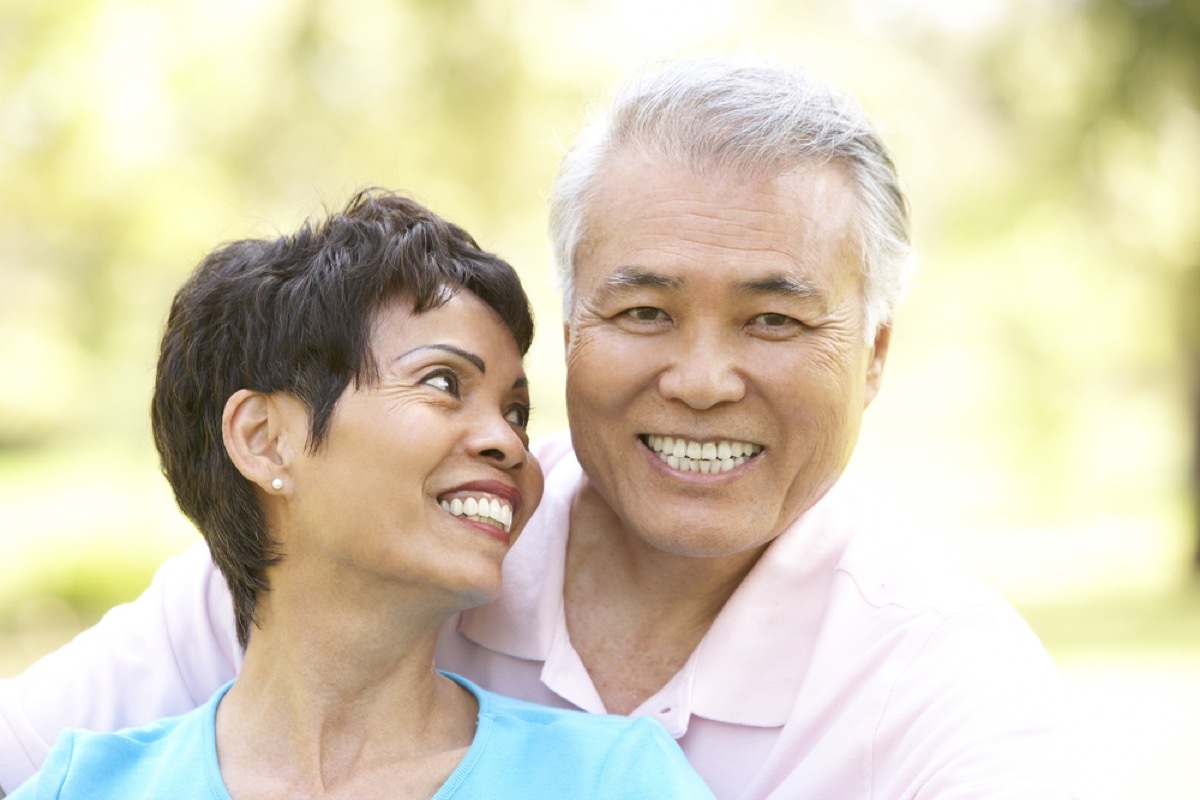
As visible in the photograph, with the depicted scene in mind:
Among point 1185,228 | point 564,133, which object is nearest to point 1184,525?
point 1185,228

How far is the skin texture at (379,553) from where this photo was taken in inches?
86.7

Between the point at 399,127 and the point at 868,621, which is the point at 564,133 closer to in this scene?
the point at 399,127

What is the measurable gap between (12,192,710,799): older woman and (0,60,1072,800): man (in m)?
0.24

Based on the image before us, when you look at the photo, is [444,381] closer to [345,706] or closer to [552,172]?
[345,706]

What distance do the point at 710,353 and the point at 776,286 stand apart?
17 cm

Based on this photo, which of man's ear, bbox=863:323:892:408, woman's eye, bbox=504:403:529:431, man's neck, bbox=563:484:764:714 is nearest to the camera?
woman's eye, bbox=504:403:529:431

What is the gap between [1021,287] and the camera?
938cm

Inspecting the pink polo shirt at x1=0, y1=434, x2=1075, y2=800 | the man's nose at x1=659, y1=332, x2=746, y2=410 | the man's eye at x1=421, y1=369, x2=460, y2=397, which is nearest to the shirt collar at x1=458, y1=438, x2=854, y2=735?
the pink polo shirt at x1=0, y1=434, x2=1075, y2=800

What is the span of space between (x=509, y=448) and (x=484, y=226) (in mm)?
6390

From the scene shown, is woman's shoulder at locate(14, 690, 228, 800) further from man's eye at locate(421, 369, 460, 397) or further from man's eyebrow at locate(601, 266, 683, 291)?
man's eyebrow at locate(601, 266, 683, 291)

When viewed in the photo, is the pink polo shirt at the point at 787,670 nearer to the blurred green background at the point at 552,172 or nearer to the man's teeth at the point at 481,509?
the man's teeth at the point at 481,509

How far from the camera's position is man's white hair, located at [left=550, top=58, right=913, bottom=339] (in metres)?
2.52

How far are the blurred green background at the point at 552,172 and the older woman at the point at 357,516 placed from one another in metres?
4.24

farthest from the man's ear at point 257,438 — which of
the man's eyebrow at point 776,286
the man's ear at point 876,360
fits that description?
the man's ear at point 876,360
